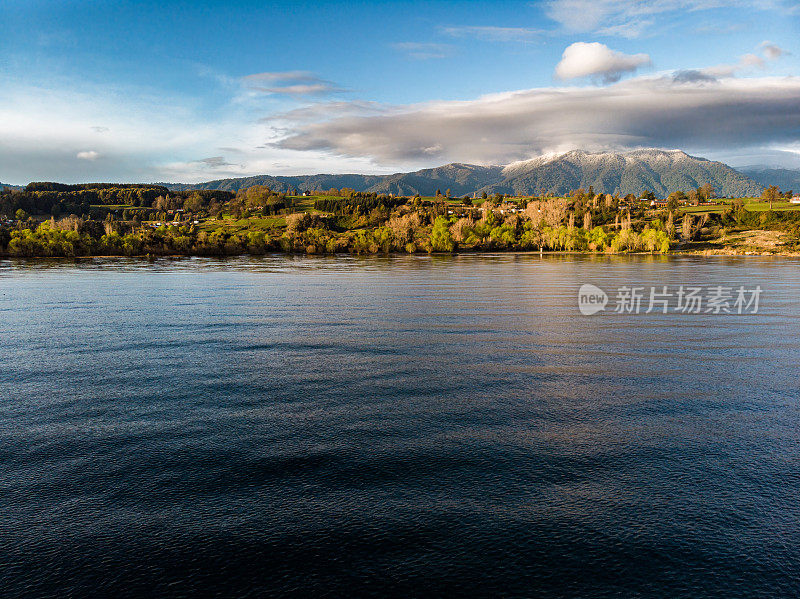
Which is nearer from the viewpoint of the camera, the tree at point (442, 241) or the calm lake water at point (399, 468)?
the calm lake water at point (399, 468)

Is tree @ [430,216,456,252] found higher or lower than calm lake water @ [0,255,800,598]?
higher

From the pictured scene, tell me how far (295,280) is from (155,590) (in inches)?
2406

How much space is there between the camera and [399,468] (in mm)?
12438

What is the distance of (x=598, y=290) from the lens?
55.6 m

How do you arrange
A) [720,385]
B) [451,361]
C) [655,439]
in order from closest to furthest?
[655,439], [720,385], [451,361]

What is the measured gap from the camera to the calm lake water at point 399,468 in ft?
29.2

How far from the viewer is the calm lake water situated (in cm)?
889

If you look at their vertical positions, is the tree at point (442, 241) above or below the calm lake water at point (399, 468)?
above

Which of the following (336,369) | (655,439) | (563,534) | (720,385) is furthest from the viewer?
(336,369)

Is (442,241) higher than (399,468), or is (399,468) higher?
(442,241)

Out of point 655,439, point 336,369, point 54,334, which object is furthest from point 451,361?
point 54,334

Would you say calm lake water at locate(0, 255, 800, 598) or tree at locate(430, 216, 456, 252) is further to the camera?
tree at locate(430, 216, 456, 252)

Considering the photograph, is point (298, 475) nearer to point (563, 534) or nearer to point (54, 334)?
point (563, 534)

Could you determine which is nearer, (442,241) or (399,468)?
(399,468)
